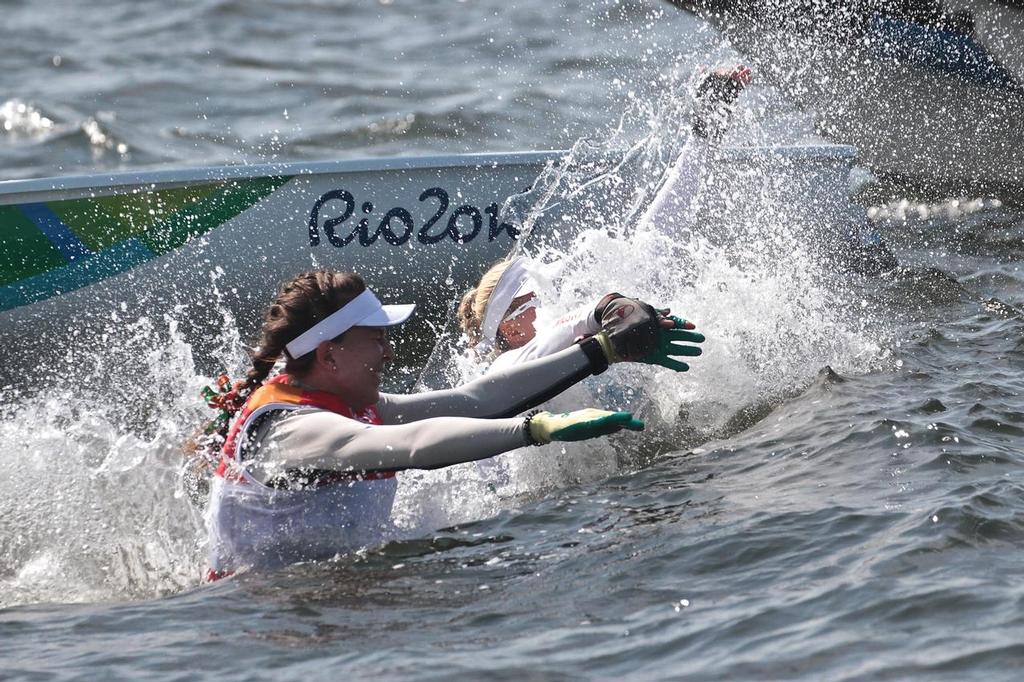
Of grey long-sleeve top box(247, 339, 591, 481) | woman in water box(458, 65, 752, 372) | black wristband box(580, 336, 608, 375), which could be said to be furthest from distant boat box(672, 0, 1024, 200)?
grey long-sleeve top box(247, 339, 591, 481)

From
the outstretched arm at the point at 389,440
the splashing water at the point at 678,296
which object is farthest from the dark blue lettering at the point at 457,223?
the outstretched arm at the point at 389,440

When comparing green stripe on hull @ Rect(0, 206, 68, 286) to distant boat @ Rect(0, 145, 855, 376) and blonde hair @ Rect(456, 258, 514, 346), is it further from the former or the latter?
A: blonde hair @ Rect(456, 258, 514, 346)

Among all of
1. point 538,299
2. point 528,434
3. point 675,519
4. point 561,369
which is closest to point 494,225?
point 538,299

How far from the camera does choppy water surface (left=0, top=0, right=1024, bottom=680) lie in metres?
3.38

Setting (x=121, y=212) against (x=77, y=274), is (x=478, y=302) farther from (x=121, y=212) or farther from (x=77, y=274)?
(x=77, y=274)

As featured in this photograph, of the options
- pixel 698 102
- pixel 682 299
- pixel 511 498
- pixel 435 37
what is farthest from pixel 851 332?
pixel 435 37

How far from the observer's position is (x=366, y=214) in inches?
309

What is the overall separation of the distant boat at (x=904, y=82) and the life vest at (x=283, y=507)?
733 centimetres

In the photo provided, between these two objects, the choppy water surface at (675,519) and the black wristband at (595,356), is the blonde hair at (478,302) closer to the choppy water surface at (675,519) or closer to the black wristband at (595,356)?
the choppy water surface at (675,519)

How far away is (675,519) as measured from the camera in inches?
172

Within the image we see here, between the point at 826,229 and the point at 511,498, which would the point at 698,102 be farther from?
the point at 511,498

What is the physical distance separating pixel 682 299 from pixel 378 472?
260cm

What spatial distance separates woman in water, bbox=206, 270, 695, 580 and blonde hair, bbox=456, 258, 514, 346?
1.02m

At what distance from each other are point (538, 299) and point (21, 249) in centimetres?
332
